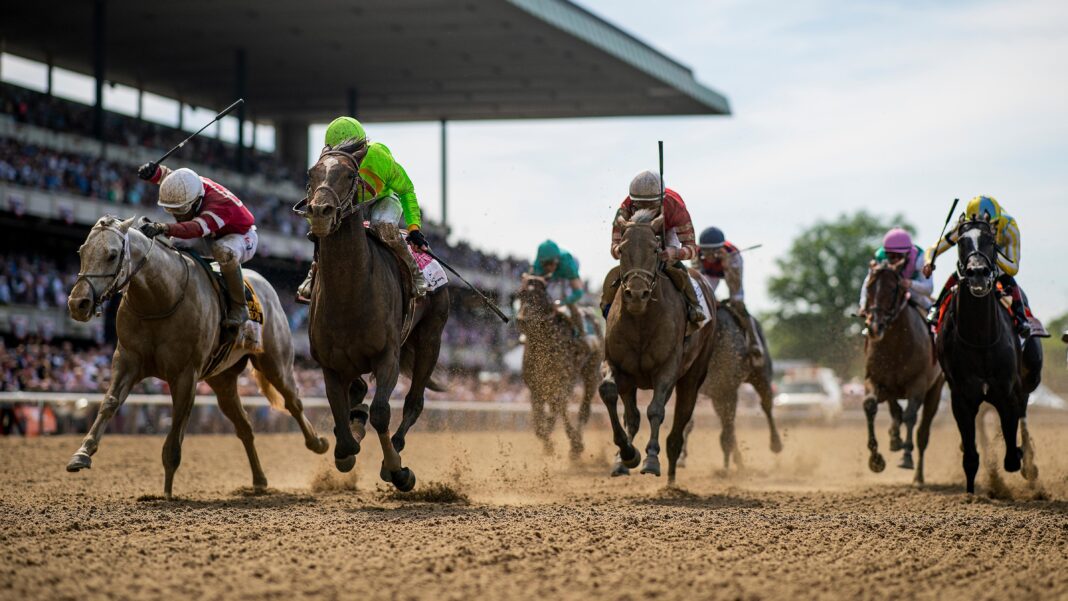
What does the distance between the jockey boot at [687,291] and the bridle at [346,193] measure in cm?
272

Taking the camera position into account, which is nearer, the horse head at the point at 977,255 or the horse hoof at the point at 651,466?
the horse hoof at the point at 651,466

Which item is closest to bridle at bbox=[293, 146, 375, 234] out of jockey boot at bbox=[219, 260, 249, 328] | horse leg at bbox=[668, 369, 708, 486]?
jockey boot at bbox=[219, 260, 249, 328]

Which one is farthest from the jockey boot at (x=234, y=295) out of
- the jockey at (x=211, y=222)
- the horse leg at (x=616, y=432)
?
the horse leg at (x=616, y=432)

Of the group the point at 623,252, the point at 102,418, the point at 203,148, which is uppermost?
the point at 203,148

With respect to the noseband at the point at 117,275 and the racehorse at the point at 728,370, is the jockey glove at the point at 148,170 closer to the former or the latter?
the noseband at the point at 117,275

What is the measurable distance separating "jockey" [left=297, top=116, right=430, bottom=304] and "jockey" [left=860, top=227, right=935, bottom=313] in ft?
18.1

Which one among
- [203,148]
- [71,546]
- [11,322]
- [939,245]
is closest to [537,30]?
[203,148]

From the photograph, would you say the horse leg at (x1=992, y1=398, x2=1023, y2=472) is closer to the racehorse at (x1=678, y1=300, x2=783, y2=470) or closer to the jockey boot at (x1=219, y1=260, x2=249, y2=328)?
the racehorse at (x1=678, y1=300, x2=783, y2=470)

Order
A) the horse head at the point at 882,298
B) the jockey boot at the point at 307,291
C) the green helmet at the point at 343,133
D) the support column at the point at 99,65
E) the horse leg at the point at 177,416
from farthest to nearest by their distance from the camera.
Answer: the support column at the point at 99,65
the horse head at the point at 882,298
the jockey boot at the point at 307,291
the horse leg at the point at 177,416
the green helmet at the point at 343,133

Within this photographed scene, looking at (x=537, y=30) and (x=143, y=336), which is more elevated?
(x=537, y=30)

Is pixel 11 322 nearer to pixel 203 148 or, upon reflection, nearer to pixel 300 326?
pixel 300 326

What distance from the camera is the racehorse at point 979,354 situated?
10.4m

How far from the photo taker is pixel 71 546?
21.6 feet

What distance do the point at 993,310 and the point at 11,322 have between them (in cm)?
1946
